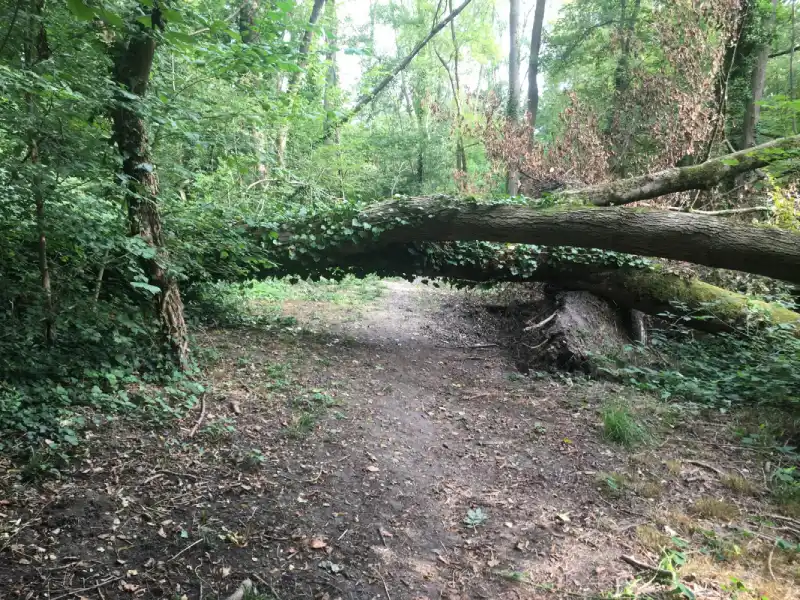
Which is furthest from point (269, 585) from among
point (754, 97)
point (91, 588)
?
point (754, 97)

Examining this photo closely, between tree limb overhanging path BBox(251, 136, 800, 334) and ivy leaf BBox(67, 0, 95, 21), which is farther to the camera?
tree limb overhanging path BBox(251, 136, 800, 334)

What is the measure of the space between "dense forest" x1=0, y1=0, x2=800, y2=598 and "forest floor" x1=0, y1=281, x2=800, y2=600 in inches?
11.3

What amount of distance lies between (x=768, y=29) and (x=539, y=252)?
308 inches

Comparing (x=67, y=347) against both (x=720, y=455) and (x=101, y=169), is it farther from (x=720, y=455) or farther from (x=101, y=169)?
(x=720, y=455)

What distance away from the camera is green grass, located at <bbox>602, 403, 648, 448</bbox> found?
427 centimetres

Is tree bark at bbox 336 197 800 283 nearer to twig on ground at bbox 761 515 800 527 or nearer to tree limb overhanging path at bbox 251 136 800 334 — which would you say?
tree limb overhanging path at bbox 251 136 800 334

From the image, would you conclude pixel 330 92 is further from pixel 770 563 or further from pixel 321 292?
pixel 770 563

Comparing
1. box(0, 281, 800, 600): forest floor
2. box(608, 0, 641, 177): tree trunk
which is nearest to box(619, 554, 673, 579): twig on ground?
box(0, 281, 800, 600): forest floor

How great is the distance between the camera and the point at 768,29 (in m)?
10.2

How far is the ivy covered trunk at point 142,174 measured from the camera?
163 inches

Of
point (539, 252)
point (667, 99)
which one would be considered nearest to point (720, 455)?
point (539, 252)

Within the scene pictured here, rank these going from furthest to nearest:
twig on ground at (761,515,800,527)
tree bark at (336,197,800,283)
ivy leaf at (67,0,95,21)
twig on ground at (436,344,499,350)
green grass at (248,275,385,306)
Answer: green grass at (248,275,385,306) < twig on ground at (436,344,499,350) < tree bark at (336,197,800,283) < twig on ground at (761,515,800,527) < ivy leaf at (67,0,95,21)

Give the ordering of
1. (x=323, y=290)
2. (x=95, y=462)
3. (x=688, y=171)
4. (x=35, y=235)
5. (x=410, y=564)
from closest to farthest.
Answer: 1. (x=410, y=564)
2. (x=95, y=462)
3. (x=35, y=235)
4. (x=688, y=171)
5. (x=323, y=290)

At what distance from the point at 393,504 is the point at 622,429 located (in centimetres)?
230
